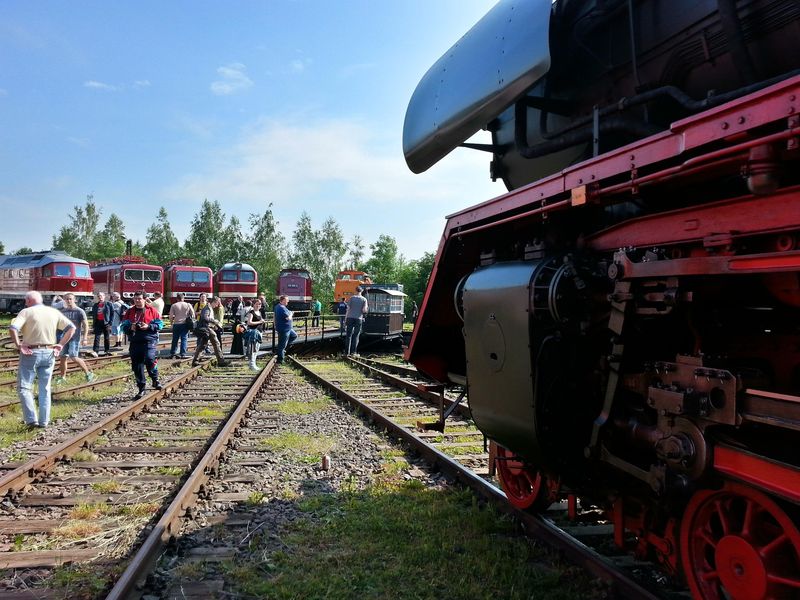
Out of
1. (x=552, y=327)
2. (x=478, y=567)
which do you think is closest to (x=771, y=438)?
(x=552, y=327)

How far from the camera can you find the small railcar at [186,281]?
107 ft

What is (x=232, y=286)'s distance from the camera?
34.1 meters

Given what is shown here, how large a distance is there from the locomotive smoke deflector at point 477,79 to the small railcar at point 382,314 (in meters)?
14.8

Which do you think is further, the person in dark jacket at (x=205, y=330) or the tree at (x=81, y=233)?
the tree at (x=81, y=233)

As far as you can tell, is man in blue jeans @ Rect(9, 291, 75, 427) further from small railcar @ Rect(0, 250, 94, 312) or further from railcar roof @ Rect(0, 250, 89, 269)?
railcar roof @ Rect(0, 250, 89, 269)

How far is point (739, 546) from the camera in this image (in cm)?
214

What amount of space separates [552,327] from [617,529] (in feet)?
3.69

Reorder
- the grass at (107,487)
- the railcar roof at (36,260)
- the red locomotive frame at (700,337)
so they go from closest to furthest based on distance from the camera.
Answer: the red locomotive frame at (700,337), the grass at (107,487), the railcar roof at (36,260)

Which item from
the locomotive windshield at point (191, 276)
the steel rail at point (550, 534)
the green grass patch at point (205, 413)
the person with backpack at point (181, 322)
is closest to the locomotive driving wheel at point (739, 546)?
the steel rail at point (550, 534)

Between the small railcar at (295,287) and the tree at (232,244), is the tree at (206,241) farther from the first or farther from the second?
the small railcar at (295,287)

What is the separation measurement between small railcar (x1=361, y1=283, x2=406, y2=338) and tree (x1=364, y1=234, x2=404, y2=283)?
54974mm

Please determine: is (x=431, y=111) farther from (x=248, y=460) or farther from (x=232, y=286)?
(x=232, y=286)

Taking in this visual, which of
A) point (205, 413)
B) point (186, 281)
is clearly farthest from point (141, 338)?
point (186, 281)

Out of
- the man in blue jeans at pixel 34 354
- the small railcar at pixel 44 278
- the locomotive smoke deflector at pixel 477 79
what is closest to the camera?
the locomotive smoke deflector at pixel 477 79
